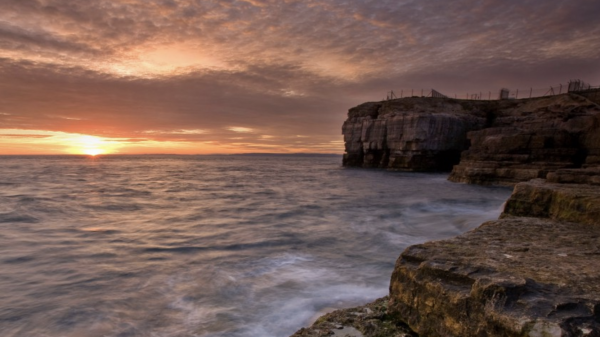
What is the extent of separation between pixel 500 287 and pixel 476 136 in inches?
1055

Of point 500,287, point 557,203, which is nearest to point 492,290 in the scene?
point 500,287

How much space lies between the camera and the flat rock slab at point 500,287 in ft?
6.34

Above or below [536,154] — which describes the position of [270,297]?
below

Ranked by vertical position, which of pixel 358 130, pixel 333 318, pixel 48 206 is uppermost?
pixel 358 130

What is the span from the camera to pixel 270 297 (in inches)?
207

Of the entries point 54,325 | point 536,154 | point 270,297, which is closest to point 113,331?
point 54,325

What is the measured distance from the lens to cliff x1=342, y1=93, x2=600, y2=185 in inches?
773

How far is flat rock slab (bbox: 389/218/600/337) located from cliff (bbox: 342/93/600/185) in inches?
730

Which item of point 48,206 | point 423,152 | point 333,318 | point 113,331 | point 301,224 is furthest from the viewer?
point 423,152

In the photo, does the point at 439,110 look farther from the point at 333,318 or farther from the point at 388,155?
the point at 333,318

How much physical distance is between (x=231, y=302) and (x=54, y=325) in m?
2.46

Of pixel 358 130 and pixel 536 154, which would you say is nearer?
pixel 536 154

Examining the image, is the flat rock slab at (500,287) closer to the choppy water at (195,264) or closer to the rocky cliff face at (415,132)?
the choppy water at (195,264)

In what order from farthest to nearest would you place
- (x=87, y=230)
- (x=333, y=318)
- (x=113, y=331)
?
(x=87, y=230) → (x=113, y=331) → (x=333, y=318)
